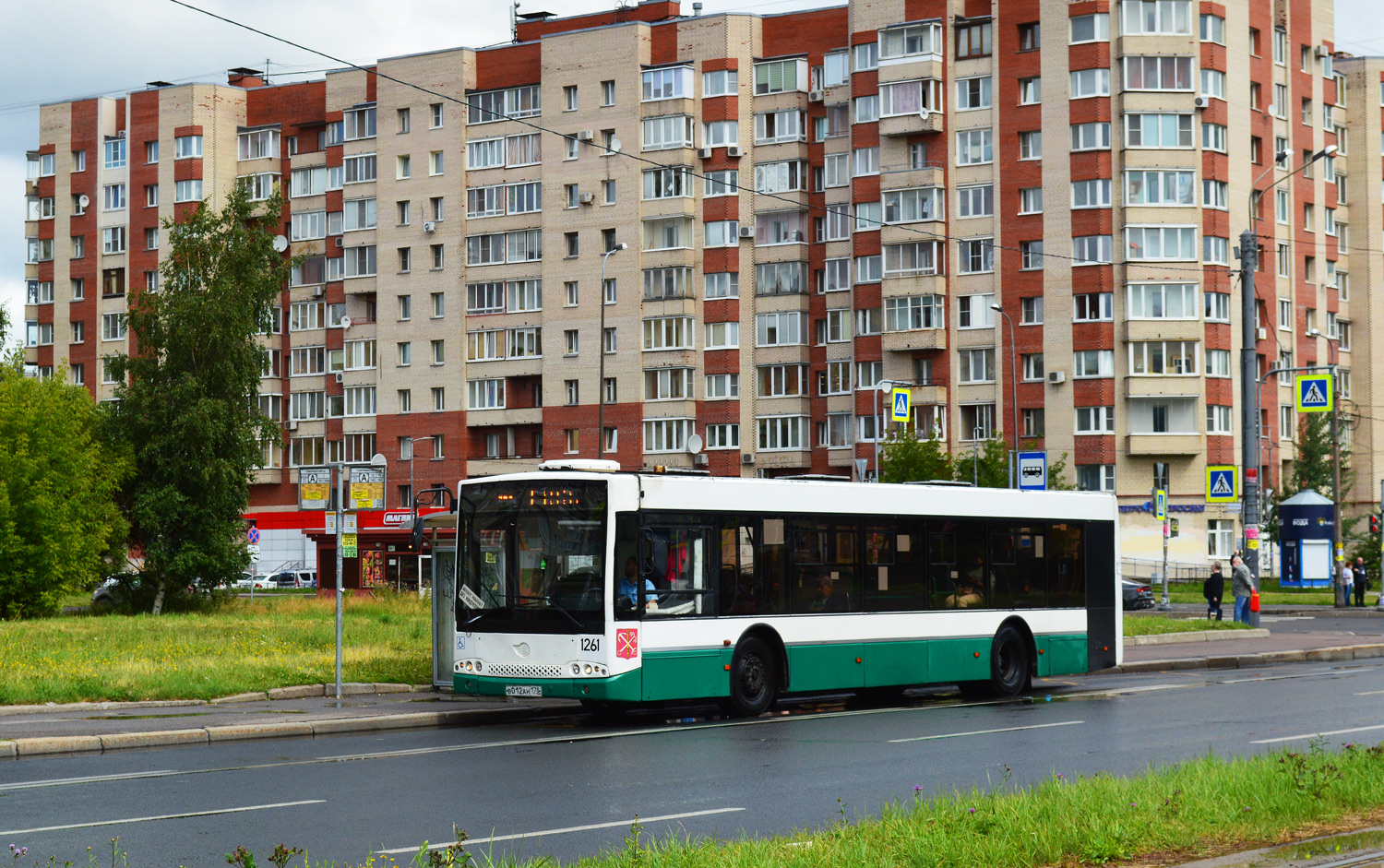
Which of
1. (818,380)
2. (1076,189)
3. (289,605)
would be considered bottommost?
(289,605)

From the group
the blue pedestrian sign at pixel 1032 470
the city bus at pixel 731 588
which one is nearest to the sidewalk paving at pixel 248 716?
the city bus at pixel 731 588

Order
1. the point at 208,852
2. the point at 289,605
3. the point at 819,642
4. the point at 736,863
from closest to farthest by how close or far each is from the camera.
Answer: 1. the point at 736,863
2. the point at 208,852
3. the point at 819,642
4. the point at 289,605

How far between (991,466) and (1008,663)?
1753 inches

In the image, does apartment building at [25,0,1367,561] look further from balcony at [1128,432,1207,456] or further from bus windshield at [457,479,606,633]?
bus windshield at [457,479,606,633]

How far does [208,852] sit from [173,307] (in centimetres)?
4430

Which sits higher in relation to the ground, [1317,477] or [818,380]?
[818,380]

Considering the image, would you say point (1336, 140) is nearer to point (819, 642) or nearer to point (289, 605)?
point (289, 605)

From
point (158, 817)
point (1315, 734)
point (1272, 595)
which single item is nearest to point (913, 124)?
point (1272, 595)

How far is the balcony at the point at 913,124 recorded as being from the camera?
74.7m

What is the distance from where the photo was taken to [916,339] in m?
75.1

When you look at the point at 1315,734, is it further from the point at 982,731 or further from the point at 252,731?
the point at 252,731

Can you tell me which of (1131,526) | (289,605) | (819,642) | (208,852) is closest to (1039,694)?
(819,642)

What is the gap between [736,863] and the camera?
313 inches

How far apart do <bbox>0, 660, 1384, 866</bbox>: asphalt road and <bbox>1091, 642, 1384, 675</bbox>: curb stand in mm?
6213
